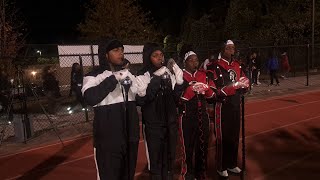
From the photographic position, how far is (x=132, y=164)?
15.0 ft

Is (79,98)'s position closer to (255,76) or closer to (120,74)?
(120,74)

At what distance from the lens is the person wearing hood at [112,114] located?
432 cm

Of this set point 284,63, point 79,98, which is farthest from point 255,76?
point 79,98

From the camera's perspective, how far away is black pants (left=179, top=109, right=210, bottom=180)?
19.6ft

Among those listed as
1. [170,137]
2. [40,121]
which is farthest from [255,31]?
[170,137]

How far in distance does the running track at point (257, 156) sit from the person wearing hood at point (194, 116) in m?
0.94

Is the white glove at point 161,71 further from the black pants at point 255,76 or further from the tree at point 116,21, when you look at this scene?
the tree at point 116,21

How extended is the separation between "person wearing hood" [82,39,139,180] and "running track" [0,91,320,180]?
114 inches

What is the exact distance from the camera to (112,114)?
4.37 m

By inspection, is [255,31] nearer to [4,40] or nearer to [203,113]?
[4,40]

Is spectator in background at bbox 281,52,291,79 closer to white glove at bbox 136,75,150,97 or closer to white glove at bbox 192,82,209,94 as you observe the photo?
white glove at bbox 192,82,209,94

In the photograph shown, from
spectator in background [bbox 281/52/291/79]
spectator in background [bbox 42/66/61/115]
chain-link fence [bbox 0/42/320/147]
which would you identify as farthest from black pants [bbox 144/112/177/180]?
spectator in background [bbox 281/52/291/79]

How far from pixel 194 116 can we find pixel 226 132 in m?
0.75

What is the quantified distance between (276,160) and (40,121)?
8621mm
